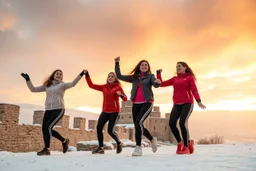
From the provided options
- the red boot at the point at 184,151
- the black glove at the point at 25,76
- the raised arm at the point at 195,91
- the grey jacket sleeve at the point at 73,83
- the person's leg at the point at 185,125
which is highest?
the black glove at the point at 25,76

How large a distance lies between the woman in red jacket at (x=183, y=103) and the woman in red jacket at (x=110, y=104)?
1223 mm

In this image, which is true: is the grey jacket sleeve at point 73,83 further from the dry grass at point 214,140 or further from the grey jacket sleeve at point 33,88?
the dry grass at point 214,140

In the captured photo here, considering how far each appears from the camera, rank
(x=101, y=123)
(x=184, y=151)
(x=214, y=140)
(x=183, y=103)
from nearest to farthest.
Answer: (x=184, y=151), (x=183, y=103), (x=101, y=123), (x=214, y=140)

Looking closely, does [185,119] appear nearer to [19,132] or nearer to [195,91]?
[195,91]

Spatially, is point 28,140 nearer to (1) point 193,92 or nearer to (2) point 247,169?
(1) point 193,92

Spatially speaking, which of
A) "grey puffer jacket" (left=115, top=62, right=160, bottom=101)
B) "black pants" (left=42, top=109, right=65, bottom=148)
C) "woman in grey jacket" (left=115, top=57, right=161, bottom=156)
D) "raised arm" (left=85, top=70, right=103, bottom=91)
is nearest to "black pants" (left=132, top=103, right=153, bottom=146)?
"woman in grey jacket" (left=115, top=57, right=161, bottom=156)

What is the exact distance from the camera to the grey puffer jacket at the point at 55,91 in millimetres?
5887

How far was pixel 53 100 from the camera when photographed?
19.3 feet

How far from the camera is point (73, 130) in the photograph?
55.1ft

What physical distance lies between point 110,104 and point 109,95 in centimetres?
22

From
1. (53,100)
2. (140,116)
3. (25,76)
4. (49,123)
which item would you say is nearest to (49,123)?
(49,123)

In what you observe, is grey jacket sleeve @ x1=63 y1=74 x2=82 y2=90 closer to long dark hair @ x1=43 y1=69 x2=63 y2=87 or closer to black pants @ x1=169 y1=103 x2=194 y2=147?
long dark hair @ x1=43 y1=69 x2=63 y2=87

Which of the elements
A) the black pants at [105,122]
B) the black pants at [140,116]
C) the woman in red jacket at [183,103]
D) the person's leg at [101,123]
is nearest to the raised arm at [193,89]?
the woman in red jacket at [183,103]

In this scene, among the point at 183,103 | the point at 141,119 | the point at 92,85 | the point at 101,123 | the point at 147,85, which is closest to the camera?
the point at 141,119
